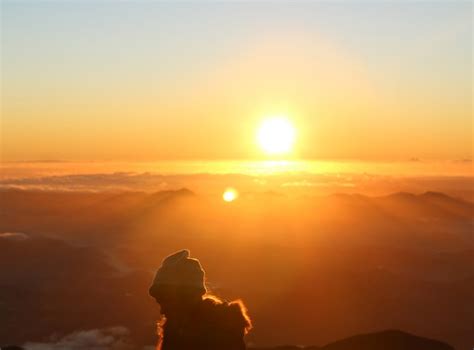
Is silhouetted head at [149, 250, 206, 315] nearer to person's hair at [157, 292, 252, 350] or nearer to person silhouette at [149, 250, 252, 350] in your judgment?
person silhouette at [149, 250, 252, 350]

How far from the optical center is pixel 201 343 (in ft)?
47.2

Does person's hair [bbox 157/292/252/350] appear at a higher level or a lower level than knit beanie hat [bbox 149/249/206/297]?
lower

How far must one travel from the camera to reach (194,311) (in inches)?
570

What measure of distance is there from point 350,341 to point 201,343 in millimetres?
20637

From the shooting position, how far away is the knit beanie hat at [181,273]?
14.3 meters

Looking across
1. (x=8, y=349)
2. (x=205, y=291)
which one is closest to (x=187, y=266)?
(x=205, y=291)

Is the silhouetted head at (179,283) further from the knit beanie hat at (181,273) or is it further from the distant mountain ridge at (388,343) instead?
the distant mountain ridge at (388,343)

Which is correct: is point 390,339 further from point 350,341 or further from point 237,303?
point 237,303

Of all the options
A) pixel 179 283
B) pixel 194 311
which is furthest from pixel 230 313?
pixel 179 283

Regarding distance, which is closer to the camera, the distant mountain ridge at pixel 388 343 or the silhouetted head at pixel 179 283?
the silhouetted head at pixel 179 283

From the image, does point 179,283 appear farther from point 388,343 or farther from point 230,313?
point 388,343

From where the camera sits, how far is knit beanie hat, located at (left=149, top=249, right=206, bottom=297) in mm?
14336

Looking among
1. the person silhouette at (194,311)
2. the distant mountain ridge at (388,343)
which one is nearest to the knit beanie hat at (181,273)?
the person silhouette at (194,311)

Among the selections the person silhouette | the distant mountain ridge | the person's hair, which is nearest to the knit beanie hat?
the person silhouette
